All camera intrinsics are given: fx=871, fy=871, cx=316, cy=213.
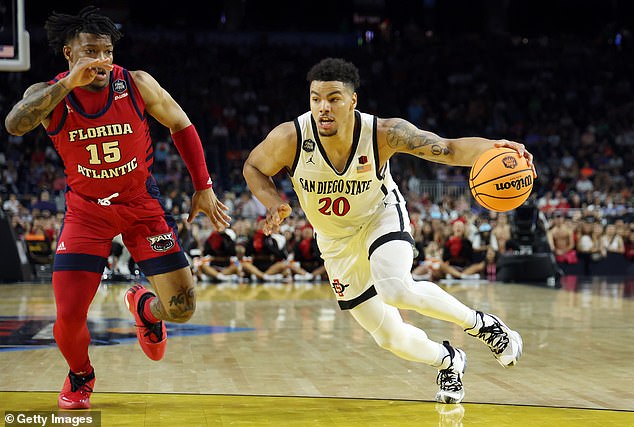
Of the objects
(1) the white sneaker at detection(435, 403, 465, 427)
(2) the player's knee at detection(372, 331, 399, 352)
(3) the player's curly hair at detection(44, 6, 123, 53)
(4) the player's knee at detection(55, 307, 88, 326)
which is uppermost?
(3) the player's curly hair at detection(44, 6, 123, 53)

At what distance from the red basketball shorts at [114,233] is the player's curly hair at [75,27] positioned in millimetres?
887

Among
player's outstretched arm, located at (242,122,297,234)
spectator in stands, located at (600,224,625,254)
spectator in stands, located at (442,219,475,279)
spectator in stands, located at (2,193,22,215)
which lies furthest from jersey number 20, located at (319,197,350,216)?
spectator in stands, located at (600,224,625,254)

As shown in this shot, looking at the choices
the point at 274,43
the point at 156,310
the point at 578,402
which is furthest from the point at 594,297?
the point at 274,43

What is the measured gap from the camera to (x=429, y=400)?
17.5 ft

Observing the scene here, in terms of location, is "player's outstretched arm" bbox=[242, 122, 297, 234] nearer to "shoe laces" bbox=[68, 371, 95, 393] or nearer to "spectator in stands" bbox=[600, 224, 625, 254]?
"shoe laces" bbox=[68, 371, 95, 393]

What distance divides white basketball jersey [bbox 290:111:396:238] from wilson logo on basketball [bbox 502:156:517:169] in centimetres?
86

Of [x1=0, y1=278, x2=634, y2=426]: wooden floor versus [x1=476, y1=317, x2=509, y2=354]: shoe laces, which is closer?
[x1=0, y1=278, x2=634, y2=426]: wooden floor

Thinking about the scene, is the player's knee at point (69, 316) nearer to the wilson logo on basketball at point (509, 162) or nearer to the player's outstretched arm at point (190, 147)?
the player's outstretched arm at point (190, 147)

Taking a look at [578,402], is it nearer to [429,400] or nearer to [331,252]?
[429,400]

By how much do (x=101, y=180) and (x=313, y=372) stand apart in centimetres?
235

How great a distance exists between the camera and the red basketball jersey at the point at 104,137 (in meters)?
4.84

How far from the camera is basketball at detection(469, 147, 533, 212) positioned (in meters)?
4.84

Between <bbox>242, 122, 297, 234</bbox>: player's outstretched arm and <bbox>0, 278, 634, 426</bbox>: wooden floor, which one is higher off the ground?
<bbox>242, 122, 297, 234</bbox>: player's outstretched arm

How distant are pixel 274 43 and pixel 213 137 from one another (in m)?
5.64
